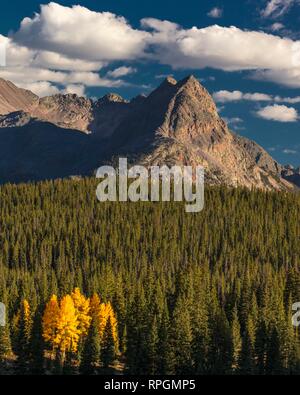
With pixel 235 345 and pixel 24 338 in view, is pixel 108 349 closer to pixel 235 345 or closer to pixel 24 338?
pixel 24 338

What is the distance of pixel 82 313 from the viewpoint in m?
142

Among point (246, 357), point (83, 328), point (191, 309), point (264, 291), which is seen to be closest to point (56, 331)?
point (83, 328)

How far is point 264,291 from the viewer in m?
170

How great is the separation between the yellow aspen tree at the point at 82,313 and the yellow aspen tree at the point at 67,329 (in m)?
4.64

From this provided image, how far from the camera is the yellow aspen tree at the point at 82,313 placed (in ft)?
451

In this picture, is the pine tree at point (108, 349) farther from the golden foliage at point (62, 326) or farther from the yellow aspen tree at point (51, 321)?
the yellow aspen tree at point (51, 321)

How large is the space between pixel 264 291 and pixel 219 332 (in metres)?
45.6

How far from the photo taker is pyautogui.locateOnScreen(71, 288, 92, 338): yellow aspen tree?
138 metres

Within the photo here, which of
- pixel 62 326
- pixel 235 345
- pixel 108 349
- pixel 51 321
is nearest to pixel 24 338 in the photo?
pixel 51 321

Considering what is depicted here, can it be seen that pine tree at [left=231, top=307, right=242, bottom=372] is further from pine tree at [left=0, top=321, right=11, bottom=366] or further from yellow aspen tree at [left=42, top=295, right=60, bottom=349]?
pine tree at [left=0, top=321, right=11, bottom=366]

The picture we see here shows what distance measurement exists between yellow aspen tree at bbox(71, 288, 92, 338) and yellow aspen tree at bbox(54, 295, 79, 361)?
15.2 feet

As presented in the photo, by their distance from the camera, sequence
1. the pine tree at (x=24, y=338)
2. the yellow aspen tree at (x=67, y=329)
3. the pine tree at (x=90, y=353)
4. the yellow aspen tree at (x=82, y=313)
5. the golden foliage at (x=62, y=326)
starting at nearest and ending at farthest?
the pine tree at (x=90, y=353)
the pine tree at (x=24, y=338)
the yellow aspen tree at (x=67, y=329)
the golden foliage at (x=62, y=326)
the yellow aspen tree at (x=82, y=313)

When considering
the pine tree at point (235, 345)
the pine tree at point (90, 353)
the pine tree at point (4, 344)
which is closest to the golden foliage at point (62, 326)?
the pine tree at point (4, 344)
